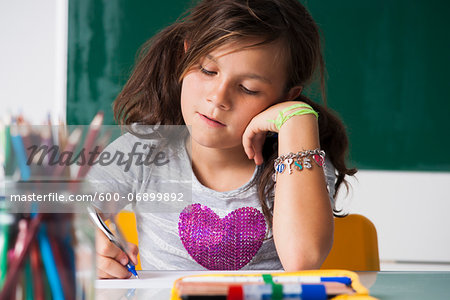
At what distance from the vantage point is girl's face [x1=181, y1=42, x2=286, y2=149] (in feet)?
2.42

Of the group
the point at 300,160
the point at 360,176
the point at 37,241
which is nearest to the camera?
the point at 37,241

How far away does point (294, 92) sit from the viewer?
2.89 feet

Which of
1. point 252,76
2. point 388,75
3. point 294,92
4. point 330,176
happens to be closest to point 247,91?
point 252,76

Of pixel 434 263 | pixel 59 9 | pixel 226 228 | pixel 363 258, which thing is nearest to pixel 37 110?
pixel 59 9

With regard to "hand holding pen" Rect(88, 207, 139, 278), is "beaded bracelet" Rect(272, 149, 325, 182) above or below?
above

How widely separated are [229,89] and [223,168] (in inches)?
9.4

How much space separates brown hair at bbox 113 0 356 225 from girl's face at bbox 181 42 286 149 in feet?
0.08

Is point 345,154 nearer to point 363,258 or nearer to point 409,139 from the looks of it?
point 363,258

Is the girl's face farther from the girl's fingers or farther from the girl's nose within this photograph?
the girl's fingers

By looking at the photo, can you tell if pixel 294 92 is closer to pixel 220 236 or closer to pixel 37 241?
pixel 220 236

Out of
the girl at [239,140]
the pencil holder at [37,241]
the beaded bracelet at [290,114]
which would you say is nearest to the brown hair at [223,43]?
the girl at [239,140]

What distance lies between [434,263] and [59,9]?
209 cm

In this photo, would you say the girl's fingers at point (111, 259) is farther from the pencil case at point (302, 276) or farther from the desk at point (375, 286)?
the pencil case at point (302, 276)

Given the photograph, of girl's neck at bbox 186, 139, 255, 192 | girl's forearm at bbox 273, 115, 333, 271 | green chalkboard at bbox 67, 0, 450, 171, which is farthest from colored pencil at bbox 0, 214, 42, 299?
green chalkboard at bbox 67, 0, 450, 171
